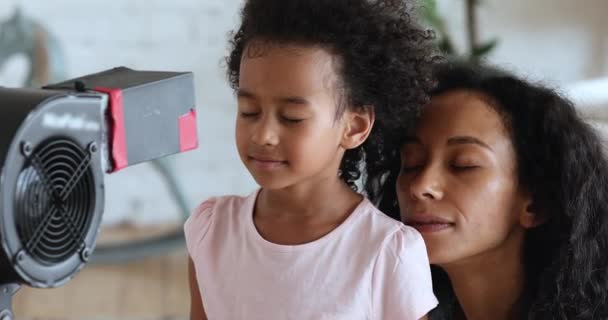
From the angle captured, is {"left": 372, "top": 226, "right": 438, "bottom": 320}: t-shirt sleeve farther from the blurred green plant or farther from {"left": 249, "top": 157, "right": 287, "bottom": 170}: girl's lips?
the blurred green plant

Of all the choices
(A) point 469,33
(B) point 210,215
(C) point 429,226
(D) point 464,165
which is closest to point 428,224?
(C) point 429,226

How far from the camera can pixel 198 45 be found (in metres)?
3.18

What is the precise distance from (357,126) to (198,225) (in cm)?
28

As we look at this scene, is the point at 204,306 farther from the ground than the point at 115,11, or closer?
closer

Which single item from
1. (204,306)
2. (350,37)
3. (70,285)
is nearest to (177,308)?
(70,285)

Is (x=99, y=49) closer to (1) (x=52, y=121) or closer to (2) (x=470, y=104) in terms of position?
(2) (x=470, y=104)

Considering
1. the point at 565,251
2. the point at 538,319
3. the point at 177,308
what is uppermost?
the point at 565,251

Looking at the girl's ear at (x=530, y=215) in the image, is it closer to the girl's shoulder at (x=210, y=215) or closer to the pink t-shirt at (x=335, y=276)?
the pink t-shirt at (x=335, y=276)

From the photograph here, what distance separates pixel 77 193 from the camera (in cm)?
84

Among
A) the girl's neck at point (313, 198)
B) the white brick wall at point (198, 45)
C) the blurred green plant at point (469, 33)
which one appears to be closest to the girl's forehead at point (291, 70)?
the girl's neck at point (313, 198)

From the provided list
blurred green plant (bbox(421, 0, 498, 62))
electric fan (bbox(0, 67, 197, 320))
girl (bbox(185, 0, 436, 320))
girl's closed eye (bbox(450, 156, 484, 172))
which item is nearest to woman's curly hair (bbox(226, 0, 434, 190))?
girl (bbox(185, 0, 436, 320))

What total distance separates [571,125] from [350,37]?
1.43 ft

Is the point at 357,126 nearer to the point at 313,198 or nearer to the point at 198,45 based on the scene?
the point at 313,198

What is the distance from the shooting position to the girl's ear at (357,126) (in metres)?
1.18
